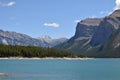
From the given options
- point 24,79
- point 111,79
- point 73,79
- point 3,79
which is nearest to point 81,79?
point 73,79

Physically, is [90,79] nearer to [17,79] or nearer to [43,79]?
[43,79]

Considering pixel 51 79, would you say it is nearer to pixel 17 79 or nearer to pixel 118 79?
pixel 17 79

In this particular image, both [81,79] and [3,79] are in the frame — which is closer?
[3,79]

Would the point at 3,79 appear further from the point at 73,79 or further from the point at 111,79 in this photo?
the point at 111,79

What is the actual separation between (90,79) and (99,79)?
238 cm

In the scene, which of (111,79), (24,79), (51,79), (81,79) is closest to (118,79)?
(111,79)

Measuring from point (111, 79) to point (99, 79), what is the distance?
3.13 meters

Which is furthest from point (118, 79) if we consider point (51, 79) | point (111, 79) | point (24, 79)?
point (24, 79)

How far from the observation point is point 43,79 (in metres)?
87.4

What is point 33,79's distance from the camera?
8600 centimetres

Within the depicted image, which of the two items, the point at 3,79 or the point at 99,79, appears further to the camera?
the point at 99,79

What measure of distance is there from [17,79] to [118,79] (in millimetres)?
25824

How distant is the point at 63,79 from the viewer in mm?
88500

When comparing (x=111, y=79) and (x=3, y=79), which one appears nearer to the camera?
(x=3, y=79)
